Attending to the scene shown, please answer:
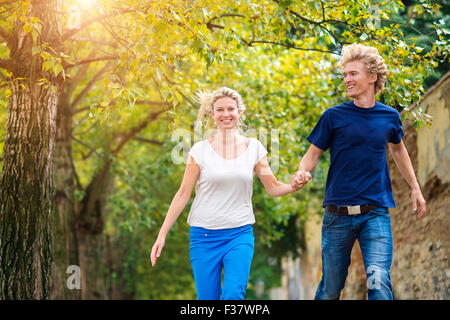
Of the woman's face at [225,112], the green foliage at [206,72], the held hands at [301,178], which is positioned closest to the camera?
the held hands at [301,178]

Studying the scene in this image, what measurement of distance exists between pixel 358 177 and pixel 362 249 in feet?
1.78

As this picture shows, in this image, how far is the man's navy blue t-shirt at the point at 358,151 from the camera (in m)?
4.23

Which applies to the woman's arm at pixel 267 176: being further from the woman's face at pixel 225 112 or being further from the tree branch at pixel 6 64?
the tree branch at pixel 6 64

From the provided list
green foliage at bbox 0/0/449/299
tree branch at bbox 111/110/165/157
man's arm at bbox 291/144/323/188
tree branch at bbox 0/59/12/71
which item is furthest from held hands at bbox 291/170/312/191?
tree branch at bbox 111/110/165/157

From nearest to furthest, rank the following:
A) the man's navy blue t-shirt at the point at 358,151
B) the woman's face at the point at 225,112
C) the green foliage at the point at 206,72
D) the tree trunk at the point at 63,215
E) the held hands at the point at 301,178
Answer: the man's navy blue t-shirt at the point at 358,151, the held hands at the point at 301,178, the woman's face at the point at 225,112, the green foliage at the point at 206,72, the tree trunk at the point at 63,215

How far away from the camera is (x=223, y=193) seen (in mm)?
4492

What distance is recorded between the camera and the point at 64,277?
1163 centimetres

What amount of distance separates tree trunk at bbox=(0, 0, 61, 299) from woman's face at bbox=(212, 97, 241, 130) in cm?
226

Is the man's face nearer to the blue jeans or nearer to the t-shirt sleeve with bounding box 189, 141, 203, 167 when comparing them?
the blue jeans

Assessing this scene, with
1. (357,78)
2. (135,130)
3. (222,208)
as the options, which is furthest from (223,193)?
(135,130)

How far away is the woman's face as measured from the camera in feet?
15.4

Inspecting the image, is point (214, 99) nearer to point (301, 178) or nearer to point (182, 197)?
point (182, 197)

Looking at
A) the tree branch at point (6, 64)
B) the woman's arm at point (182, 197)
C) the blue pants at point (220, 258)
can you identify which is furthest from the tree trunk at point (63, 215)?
the blue pants at point (220, 258)
